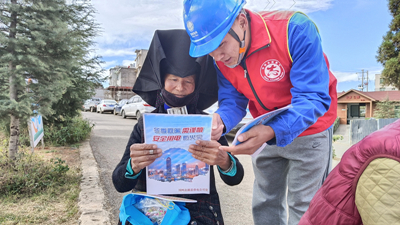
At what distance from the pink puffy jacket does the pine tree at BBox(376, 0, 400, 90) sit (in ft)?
71.1

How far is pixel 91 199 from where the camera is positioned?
312 centimetres

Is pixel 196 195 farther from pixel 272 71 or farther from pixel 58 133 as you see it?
pixel 58 133

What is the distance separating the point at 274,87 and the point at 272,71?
0.10m

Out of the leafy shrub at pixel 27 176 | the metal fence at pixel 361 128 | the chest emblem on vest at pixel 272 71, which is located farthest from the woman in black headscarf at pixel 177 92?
the metal fence at pixel 361 128

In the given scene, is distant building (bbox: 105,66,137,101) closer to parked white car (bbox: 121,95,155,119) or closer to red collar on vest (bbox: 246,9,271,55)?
parked white car (bbox: 121,95,155,119)

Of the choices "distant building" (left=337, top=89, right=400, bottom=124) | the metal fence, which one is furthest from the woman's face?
"distant building" (left=337, top=89, right=400, bottom=124)

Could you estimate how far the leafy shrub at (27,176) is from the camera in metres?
3.36

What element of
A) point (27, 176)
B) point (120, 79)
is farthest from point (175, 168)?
point (120, 79)

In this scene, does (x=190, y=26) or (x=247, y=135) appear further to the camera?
(x=190, y=26)

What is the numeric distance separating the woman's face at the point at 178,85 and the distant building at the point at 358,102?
26.8m

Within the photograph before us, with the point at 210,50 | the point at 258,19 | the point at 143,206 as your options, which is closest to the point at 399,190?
the point at 210,50

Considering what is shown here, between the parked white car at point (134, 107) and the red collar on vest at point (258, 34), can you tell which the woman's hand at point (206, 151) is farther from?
the parked white car at point (134, 107)

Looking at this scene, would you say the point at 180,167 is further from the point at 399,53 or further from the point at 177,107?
the point at 399,53

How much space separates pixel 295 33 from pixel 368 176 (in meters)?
0.82
